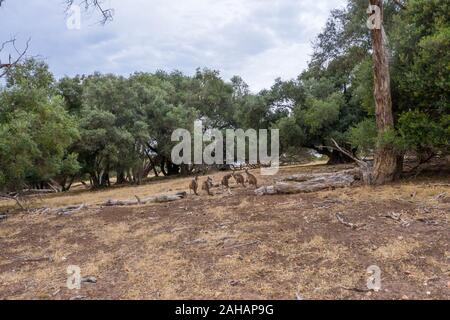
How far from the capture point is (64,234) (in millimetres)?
7996

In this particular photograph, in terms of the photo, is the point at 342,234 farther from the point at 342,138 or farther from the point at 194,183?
the point at 342,138

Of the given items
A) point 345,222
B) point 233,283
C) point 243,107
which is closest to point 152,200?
point 345,222

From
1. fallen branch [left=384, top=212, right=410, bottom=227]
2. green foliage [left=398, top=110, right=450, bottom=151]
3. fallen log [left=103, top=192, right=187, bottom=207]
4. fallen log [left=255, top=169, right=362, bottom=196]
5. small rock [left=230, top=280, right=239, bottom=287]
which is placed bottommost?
small rock [left=230, top=280, right=239, bottom=287]

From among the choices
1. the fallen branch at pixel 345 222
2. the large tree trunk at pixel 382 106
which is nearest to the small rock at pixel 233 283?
the fallen branch at pixel 345 222

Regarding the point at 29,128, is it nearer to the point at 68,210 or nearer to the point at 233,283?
the point at 68,210

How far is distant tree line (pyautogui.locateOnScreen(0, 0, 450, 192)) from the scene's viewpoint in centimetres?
957

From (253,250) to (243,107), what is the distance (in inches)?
737

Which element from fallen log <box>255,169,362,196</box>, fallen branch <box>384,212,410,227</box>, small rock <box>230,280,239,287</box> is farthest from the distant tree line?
small rock <box>230,280,239,287</box>

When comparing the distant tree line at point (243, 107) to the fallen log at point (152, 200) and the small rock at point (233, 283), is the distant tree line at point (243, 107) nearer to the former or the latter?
the fallen log at point (152, 200)

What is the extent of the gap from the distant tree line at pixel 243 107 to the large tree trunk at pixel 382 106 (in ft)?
0.95

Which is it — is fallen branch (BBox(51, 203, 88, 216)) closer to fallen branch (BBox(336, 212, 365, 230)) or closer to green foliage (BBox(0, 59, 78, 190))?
green foliage (BBox(0, 59, 78, 190))

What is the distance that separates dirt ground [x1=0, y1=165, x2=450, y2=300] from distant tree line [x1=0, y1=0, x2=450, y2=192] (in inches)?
100

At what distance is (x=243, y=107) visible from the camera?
23.6 metres

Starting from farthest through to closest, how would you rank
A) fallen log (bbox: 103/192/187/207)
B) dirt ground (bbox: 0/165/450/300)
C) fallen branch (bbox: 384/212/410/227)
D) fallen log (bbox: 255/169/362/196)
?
fallen log (bbox: 103/192/187/207) → fallen log (bbox: 255/169/362/196) → fallen branch (bbox: 384/212/410/227) → dirt ground (bbox: 0/165/450/300)
